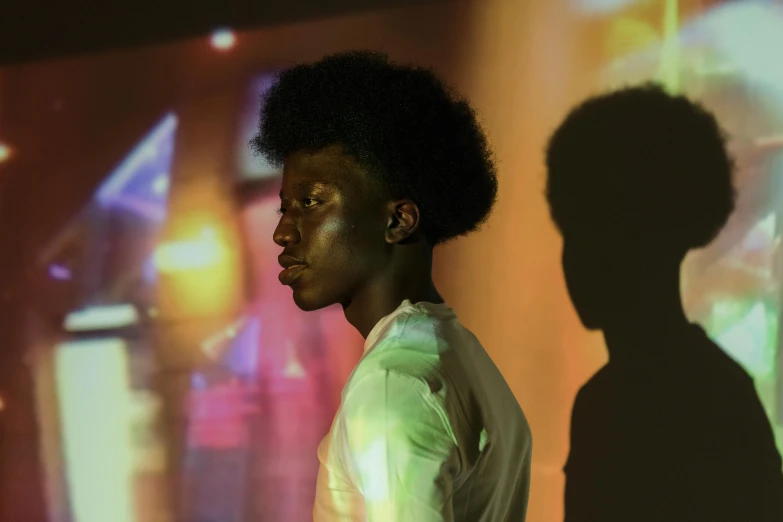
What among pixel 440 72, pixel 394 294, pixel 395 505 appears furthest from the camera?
pixel 440 72

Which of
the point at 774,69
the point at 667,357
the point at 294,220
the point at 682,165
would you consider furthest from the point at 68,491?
the point at 774,69

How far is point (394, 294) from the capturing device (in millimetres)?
1063

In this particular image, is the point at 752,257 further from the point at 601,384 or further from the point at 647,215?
the point at 601,384

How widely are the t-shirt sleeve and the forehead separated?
1.02ft

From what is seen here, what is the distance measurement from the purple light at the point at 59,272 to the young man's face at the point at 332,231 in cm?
114

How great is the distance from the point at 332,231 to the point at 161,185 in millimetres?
1055

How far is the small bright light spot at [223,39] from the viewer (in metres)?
1.96

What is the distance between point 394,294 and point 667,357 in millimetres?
769

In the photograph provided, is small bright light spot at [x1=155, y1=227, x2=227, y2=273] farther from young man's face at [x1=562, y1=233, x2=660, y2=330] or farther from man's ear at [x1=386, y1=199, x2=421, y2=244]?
man's ear at [x1=386, y1=199, x2=421, y2=244]

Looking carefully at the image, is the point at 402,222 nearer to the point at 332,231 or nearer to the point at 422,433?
the point at 332,231

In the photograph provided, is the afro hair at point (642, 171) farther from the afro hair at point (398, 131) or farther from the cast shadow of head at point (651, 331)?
the afro hair at point (398, 131)

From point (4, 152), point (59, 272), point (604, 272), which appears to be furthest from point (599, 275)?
point (4, 152)

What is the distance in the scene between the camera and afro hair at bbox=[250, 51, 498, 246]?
3.63 feet

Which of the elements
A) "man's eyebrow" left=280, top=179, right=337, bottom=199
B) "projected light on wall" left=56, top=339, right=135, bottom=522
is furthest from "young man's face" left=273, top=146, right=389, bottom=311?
"projected light on wall" left=56, top=339, right=135, bottom=522
